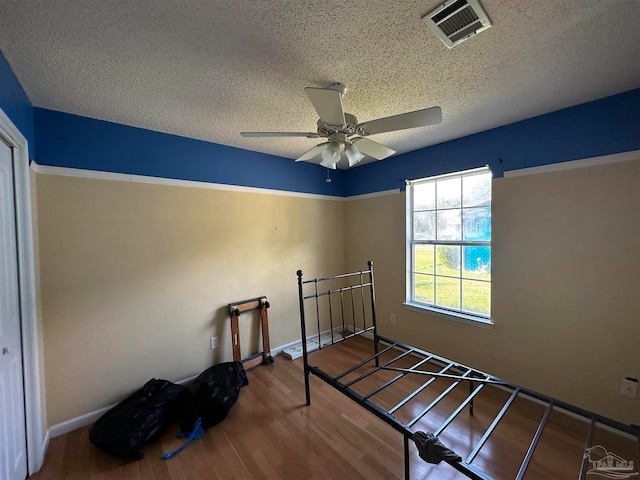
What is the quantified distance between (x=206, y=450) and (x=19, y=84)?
101 inches

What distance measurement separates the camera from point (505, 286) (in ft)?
7.57

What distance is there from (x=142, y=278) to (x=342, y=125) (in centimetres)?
206

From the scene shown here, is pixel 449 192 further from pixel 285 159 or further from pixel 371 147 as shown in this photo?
pixel 285 159

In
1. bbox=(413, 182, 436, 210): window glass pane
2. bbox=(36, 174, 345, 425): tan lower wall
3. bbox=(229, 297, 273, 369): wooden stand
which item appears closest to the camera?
bbox=(36, 174, 345, 425): tan lower wall

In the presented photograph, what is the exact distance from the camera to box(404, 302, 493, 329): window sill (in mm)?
2436

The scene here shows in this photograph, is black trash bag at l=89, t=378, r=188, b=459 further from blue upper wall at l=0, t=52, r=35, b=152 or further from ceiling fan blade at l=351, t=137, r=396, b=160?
ceiling fan blade at l=351, t=137, r=396, b=160

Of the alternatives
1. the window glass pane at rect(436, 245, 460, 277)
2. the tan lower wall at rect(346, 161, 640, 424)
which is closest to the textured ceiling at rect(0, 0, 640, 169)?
the tan lower wall at rect(346, 161, 640, 424)

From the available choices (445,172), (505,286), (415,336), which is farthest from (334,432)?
(445,172)

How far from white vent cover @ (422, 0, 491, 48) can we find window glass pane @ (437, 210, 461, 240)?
1.80m

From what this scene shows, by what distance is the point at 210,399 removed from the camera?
6.48ft

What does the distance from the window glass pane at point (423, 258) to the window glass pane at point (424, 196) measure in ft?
1.52

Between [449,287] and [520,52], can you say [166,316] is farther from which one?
[520,52]

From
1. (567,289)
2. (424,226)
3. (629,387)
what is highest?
(424,226)

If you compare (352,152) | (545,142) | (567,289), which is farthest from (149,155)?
(567,289)
